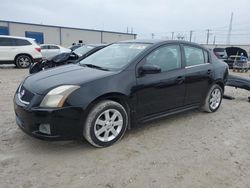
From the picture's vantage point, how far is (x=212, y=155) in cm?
334

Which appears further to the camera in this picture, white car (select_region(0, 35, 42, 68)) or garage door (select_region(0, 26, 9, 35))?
garage door (select_region(0, 26, 9, 35))

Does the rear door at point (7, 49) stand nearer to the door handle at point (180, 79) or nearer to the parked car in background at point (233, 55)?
the door handle at point (180, 79)

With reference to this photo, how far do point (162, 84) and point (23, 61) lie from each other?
1033cm

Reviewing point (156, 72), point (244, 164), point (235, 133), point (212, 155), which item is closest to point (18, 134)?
point (156, 72)

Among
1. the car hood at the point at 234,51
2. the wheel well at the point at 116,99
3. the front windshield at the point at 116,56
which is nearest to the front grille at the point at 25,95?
the wheel well at the point at 116,99

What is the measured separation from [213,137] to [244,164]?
831 millimetres

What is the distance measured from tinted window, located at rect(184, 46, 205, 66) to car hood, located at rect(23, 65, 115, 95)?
1690mm

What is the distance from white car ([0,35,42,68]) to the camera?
39.3 feet

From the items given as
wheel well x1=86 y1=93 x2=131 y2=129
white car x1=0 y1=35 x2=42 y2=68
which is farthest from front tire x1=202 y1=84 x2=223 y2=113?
white car x1=0 y1=35 x2=42 y2=68

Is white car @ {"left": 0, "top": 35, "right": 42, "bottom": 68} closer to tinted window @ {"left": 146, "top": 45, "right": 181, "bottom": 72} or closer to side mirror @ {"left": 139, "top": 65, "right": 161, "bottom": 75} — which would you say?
tinted window @ {"left": 146, "top": 45, "right": 181, "bottom": 72}

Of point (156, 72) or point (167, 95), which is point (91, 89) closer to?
point (156, 72)

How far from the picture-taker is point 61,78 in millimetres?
3412

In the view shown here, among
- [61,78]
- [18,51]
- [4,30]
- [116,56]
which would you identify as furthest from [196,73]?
[4,30]

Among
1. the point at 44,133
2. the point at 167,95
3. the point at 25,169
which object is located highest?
the point at 167,95
